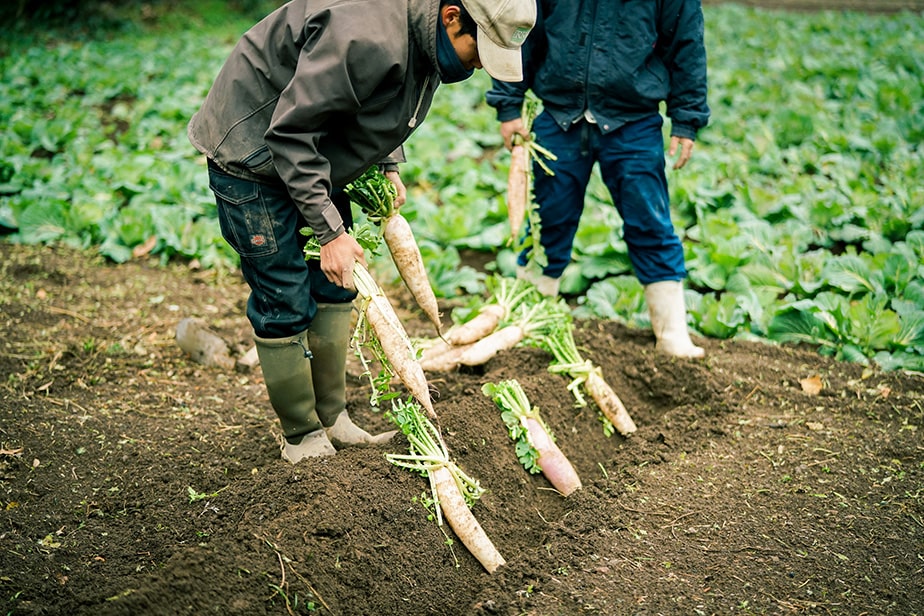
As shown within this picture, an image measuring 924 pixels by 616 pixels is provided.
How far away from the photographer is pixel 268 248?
110 inches

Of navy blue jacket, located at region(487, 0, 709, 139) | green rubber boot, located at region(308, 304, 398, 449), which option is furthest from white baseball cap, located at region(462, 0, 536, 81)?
navy blue jacket, located at region(487, 0, 709, 139)

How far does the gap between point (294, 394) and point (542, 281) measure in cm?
186

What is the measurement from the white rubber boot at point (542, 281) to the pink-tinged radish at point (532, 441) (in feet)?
3.56

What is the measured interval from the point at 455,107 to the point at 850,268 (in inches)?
222

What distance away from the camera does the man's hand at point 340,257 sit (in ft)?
8.59

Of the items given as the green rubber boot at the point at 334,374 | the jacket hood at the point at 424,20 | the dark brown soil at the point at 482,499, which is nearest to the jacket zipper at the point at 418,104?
the jacket hood at the point at 424,20

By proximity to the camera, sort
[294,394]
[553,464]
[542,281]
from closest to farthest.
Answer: [294,394], [553,464], [542,281]

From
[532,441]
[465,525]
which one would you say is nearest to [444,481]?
[465,525]

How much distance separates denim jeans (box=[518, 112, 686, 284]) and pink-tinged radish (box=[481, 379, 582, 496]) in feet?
3.80

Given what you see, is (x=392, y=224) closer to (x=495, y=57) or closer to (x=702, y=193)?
(x=495, y=57)

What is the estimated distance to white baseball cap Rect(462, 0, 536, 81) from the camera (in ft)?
7.93

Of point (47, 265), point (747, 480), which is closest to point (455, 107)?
point (47, 265)

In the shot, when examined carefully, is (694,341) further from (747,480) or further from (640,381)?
(747,480)

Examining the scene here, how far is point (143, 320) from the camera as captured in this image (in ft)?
Result: 15.7
